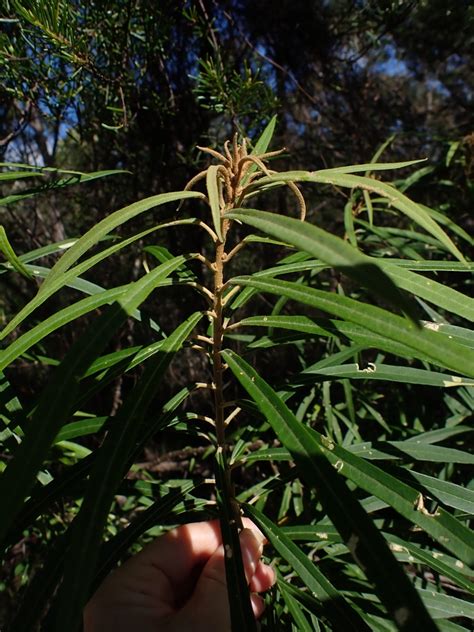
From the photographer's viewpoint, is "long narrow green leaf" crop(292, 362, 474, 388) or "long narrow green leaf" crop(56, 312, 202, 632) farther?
"long narrow green leaf" crop(292, 362, 474, 388)

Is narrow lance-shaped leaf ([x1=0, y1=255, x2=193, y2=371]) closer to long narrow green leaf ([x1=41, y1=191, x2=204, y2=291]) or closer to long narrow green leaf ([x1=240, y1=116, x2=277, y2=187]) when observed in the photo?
long narrow green leaf ([x1=41, y1=191, x2=204, y2=291])

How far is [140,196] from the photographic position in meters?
1.69

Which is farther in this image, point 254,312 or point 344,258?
point 254,312

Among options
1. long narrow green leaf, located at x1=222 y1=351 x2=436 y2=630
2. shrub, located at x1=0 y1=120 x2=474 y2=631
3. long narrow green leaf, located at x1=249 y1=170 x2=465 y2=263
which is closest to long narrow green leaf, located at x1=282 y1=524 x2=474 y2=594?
shrub, located at x1=0 y1=120 x2=474 y2=631

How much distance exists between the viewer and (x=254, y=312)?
221 cm

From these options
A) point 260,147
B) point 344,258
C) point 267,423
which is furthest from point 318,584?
point 260,147

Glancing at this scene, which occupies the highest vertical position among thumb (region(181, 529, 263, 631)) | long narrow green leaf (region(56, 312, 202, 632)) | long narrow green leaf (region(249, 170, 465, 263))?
long narrow green leaf (region(249, 170, 465, 263))

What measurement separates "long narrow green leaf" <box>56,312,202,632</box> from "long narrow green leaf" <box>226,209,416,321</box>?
0.23 meters

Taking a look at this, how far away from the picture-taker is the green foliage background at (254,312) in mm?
404

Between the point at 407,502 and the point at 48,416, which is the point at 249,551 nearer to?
the point at 407,502

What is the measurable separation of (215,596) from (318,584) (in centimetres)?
17

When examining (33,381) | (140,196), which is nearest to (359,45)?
(140,196)

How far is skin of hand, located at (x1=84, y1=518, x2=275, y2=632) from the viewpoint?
60 centimetres

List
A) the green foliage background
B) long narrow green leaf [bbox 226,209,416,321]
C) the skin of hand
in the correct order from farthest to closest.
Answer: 1. the skin of hand
2. the green foliage background
3. long narrow green leaf [bbox 226,209,416,321]
